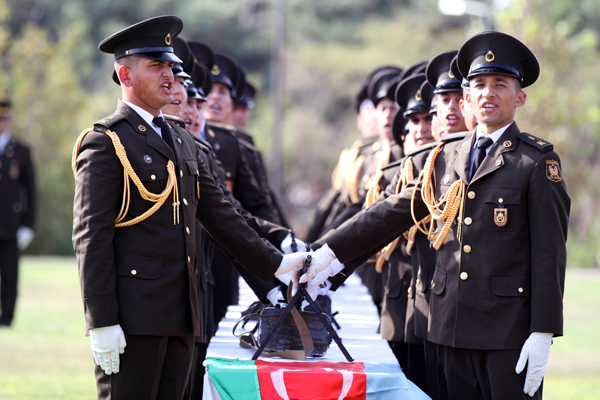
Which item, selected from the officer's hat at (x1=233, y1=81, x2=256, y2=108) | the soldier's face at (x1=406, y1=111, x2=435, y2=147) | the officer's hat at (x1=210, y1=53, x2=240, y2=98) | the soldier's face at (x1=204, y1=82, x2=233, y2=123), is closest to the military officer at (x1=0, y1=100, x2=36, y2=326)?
the officer's hat at (x1=233, y1=81, x2=256, y2=108)

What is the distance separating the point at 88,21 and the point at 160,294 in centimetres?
3588

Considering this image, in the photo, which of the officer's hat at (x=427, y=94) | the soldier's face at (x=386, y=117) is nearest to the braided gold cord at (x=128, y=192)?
the officer's hat at (x=427, y=94)

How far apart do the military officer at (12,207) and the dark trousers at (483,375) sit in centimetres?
648

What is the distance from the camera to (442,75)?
437 cm

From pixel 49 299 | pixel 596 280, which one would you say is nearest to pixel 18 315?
pixel 49 299

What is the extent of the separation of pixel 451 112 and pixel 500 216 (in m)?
1.13

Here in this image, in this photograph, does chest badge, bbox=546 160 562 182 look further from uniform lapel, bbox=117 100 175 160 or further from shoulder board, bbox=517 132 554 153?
uniform lapel, bbox=117 100 175 160

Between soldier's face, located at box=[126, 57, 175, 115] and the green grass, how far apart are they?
325cm

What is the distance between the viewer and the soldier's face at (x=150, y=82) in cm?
327

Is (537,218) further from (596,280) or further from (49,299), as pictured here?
(596,280)

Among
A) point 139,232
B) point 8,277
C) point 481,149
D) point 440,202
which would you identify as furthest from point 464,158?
point 8,277

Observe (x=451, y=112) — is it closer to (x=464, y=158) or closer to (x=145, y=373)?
(x=464, y=158)

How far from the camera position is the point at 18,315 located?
9445 millimetres

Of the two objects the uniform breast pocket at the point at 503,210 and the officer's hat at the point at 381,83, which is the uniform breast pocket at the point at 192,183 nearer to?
the uniform breast pocket at the point at 503,210
